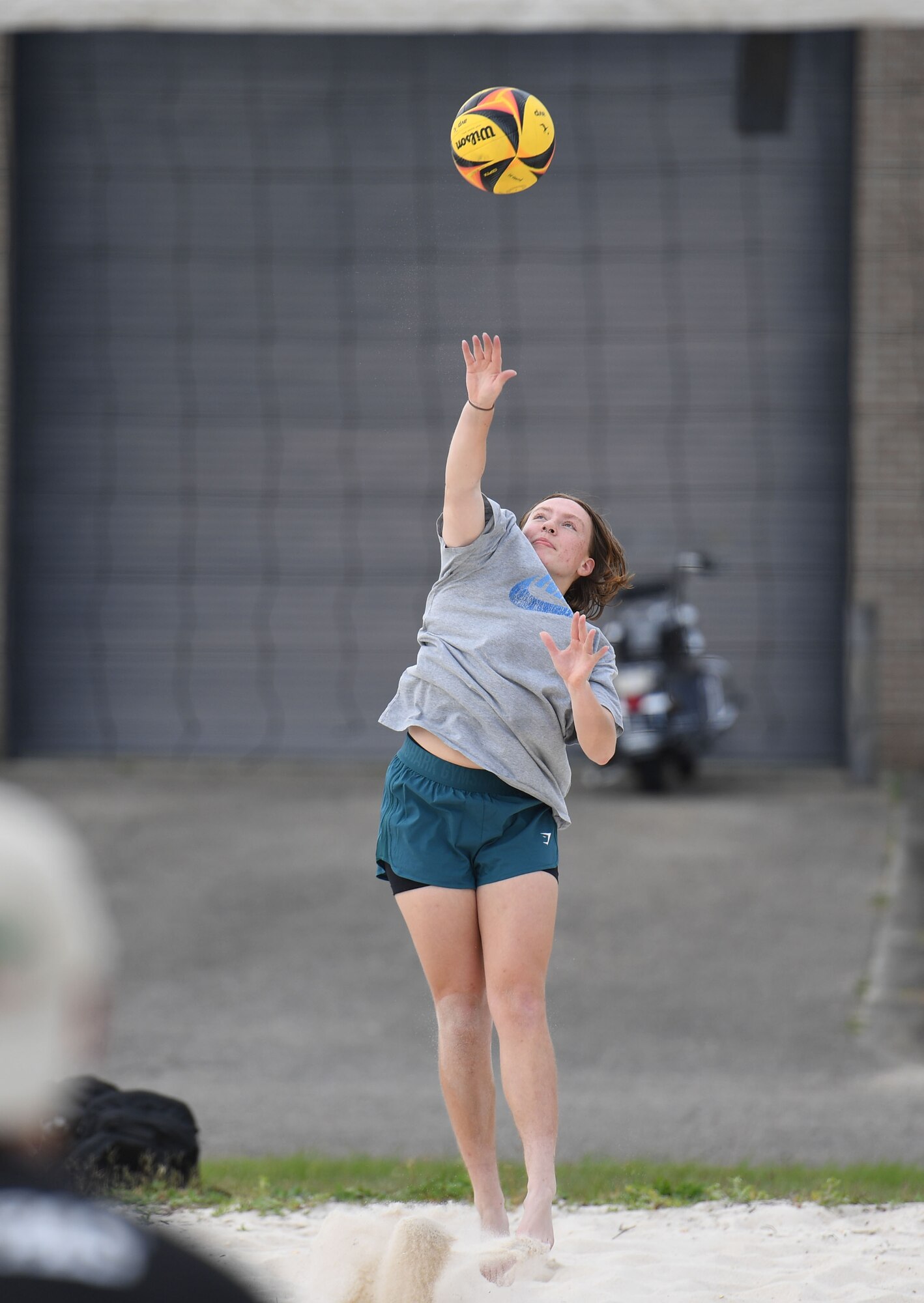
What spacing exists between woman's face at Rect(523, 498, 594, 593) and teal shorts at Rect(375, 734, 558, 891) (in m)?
0.55

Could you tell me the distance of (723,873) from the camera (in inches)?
312

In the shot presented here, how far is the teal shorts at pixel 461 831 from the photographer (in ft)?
10.5

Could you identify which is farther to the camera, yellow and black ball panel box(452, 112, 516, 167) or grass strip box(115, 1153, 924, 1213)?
grass strip box(115, 1153, 924, 1213)

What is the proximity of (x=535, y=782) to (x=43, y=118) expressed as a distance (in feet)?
28.0

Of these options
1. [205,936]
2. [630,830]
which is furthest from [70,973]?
[630,830]

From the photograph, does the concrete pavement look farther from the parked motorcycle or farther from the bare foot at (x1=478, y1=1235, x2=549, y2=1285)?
the bare foot at (x1=478, y1=1235, x2=549, y2=1285)

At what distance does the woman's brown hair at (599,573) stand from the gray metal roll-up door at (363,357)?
6481 mm

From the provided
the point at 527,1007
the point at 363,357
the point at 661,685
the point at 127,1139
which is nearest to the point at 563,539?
the point at 527,1007

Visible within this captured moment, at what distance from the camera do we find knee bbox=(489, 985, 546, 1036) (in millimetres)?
3172

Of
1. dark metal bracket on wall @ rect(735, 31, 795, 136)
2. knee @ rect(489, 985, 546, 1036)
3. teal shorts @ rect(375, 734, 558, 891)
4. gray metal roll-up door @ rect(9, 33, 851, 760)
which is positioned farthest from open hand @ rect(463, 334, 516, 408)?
dark metal bracket on wall @ rect(735, 31, 795, 136)

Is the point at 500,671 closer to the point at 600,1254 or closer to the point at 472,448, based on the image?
the point at 472,448

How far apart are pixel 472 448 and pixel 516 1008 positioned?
3.92 feet

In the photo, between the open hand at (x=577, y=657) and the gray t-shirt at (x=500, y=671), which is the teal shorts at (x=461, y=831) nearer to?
the gray t-shirt at (x=500, y=671)

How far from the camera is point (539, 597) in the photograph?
332cm
